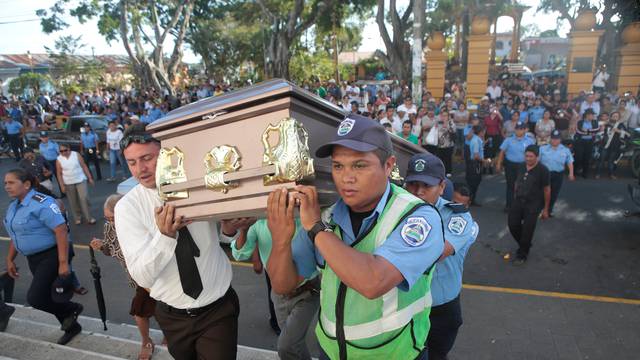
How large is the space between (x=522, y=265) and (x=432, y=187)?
333cm

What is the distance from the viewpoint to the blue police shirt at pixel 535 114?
10750mm

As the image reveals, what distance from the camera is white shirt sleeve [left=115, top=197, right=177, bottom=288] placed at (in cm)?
190

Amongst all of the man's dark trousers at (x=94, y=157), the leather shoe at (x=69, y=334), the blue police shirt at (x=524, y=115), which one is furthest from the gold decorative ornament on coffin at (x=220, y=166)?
the blue police shirt at (x=524, y=115)

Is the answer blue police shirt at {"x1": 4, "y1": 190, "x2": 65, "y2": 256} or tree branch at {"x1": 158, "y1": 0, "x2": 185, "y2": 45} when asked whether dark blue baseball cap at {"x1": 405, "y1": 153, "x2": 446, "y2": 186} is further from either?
tree branch at {"x1": 158, "y1": 0, "x2": 185, "y2": 45}

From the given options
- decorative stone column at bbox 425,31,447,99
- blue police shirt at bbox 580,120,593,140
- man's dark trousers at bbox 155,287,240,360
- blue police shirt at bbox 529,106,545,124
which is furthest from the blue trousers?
blue police shirt at bbox 580,120,593,140

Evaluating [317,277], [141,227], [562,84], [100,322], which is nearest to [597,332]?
[317,277]

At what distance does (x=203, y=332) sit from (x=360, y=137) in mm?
1552

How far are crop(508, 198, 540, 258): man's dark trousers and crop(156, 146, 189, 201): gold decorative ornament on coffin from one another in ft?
15.3

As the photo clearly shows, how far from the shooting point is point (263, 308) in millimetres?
4305

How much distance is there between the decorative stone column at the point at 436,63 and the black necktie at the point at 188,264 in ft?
48.8

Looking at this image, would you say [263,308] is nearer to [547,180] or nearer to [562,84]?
[547,180]

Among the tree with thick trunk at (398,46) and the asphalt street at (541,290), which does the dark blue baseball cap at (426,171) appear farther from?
the tree with thick trunk at (398,46)

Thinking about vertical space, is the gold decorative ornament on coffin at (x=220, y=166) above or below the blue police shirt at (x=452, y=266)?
above

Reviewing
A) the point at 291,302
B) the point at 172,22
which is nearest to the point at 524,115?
the point at 291,302
